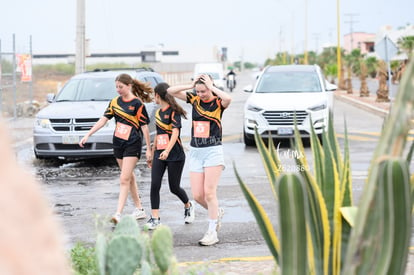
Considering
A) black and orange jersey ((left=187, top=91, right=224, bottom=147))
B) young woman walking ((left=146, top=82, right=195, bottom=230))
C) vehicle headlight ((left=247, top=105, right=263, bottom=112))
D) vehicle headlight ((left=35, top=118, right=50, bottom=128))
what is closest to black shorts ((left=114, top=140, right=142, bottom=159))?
young woman walking ((left=146, top=82, right=195, bottom=230))

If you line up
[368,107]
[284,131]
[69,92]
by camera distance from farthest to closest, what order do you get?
[368,107], [284,131], [69,92]

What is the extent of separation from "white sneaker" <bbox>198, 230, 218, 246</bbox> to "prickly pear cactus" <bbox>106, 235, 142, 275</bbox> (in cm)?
450

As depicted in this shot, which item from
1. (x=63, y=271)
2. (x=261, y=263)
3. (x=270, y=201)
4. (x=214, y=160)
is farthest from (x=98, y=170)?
(x=63, y=271)

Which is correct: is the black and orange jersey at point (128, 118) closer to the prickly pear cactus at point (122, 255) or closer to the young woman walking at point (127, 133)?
the young woman walking at point (127, 133)

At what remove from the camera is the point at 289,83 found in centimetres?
1734

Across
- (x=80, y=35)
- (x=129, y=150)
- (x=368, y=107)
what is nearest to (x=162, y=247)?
(x=129, y=150)

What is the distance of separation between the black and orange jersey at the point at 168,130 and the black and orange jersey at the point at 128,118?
52 cm

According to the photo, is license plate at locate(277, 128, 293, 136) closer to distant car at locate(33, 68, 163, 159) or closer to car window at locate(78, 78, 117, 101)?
distant car at locate(33, 68, 163, 159)

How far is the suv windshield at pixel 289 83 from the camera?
17.1 meters

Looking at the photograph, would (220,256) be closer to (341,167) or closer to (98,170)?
(341,167)

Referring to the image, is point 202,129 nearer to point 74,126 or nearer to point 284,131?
point 74,126

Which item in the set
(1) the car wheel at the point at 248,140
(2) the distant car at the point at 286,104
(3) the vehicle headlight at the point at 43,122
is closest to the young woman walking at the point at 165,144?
(3) the vehicle headlight at the point at 43,122

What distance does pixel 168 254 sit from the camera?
10.5 feet

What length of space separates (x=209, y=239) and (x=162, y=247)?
4.15 m
